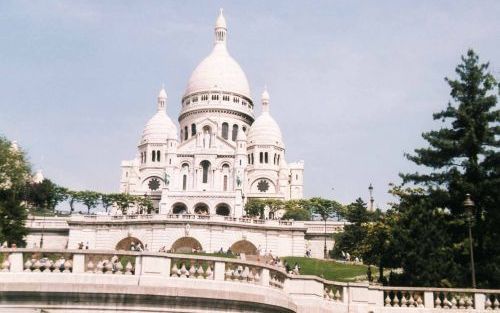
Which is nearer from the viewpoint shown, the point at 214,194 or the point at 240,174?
the point at 214,194

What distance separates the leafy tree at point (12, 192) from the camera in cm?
5003

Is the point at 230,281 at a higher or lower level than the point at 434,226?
lower

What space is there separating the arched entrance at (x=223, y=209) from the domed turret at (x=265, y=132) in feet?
72.1

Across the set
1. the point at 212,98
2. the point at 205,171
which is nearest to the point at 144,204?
the point at 205,171

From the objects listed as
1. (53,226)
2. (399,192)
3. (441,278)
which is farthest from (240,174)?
(441,278)

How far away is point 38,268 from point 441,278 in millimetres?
18357

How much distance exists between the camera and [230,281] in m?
16.9

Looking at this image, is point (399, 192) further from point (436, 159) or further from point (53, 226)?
point (53, 226)

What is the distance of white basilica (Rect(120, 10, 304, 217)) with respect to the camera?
108125mm

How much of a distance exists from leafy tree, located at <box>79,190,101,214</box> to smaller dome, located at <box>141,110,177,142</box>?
28760 mm

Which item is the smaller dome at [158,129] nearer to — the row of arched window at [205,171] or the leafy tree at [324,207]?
the row of arched window at [205,171]

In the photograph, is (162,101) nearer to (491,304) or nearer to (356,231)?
(356,231)

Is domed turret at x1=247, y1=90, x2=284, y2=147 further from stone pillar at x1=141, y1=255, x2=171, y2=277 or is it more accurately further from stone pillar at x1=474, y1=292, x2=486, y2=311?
stone pillar at x1=141, y1=255, x2=171, y2=277

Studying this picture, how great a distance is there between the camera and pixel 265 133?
5012 inches
